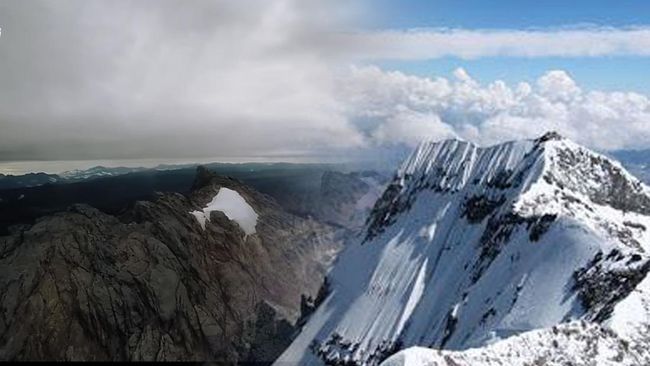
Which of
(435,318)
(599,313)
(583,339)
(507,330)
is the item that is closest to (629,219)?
(435,318)

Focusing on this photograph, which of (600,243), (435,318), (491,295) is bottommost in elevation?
(435,318)

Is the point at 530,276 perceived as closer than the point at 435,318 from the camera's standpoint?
Yes

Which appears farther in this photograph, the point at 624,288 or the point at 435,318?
the point at 435,318

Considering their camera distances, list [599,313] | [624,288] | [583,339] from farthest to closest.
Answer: [624,288]
[599,313]
[583,339]

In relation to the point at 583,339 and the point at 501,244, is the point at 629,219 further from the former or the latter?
the point at 583,339

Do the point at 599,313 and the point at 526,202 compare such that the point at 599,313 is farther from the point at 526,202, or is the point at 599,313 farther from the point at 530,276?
the point at 526,202

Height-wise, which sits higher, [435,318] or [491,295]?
[491,295]

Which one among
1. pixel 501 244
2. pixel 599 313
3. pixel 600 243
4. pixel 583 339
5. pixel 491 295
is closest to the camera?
pixel 583 339

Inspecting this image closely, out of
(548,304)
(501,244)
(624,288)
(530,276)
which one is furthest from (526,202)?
(624,288)

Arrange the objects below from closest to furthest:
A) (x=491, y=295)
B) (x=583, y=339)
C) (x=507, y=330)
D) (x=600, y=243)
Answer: (x=583, y=339)
(x=507, y=330)
(x=600, y=243)
(x=491, y=295)
